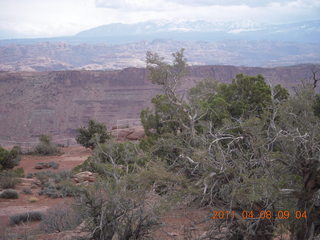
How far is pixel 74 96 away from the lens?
52.5 meters

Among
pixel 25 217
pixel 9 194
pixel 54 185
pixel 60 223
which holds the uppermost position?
pixel 60 223

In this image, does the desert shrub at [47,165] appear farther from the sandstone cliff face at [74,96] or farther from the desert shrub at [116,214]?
the sandstone cliff face at [74,96]

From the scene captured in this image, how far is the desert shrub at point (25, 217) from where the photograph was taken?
9154 mm

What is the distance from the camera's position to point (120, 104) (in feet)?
173

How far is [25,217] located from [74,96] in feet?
147

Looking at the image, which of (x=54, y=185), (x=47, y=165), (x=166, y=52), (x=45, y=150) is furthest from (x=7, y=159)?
(x=166, y=52)

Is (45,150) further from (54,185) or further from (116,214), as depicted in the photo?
(116,214)

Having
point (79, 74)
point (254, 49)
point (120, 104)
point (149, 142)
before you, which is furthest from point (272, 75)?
point (254, 49)

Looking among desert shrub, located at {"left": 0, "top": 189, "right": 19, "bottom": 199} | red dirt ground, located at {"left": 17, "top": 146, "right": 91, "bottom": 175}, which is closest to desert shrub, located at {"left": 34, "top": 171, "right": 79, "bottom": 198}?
desert shrub, located at {"left": 0, "top": 189, "right": 19, "bottom": 199}

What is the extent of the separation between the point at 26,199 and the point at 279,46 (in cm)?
19077

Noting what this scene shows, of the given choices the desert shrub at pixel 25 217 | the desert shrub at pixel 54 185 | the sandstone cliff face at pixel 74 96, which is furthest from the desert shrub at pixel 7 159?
the sandstone cliff face at pixel 74 96

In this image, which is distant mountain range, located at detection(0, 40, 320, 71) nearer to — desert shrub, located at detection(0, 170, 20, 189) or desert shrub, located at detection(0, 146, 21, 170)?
desert shrub, located at detection(0, 146, 21, 170)

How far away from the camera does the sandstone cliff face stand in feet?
150

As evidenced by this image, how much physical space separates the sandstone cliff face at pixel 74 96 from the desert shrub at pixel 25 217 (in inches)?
1353
